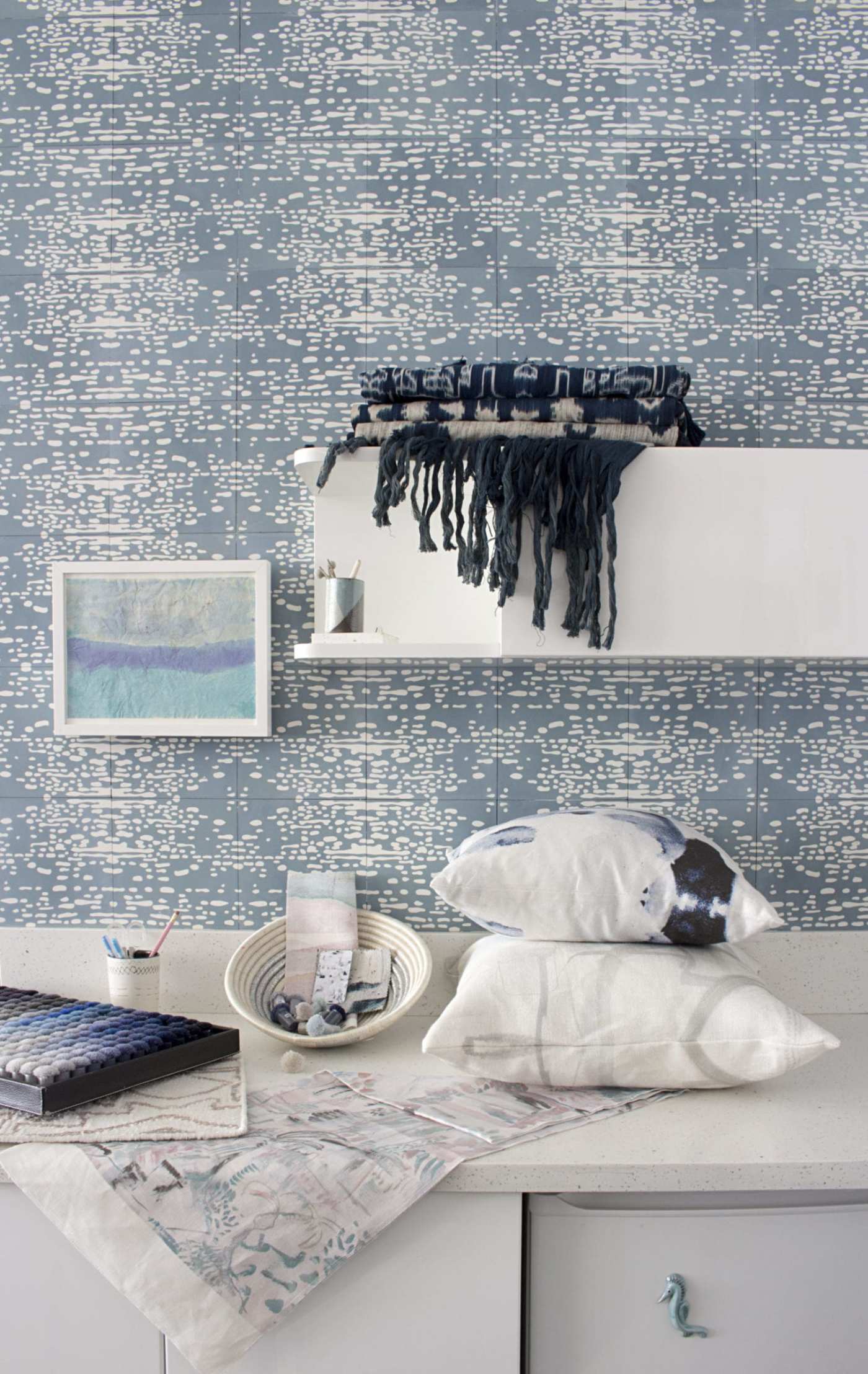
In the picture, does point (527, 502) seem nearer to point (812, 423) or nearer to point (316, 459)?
point (316, 459)

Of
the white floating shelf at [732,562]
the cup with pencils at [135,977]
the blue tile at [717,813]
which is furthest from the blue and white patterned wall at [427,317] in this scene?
the white floating shelf at [732,562]

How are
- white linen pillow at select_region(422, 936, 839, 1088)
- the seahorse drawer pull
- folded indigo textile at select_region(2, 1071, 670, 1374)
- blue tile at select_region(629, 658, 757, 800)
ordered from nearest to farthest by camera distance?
1. folded indigo textile at select_region(2, 1071, 670, 1374)
2. the seahorse drawer pull
3. white linen pillow at select_region(422, 936, 839, 1088)
4. blue tile at select_region(629, 658, 757, 800)

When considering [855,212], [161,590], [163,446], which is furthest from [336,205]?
[855,212]

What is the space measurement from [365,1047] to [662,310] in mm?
1378

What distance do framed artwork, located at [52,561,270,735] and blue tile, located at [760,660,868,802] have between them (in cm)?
91

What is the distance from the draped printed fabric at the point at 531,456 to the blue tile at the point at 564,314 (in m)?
0.28

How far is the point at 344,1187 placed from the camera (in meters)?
1.12

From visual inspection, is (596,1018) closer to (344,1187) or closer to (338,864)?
(344,1187)

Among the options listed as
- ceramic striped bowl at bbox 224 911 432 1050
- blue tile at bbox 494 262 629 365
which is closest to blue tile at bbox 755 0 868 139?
blue tile at bbox 494 262 629 365

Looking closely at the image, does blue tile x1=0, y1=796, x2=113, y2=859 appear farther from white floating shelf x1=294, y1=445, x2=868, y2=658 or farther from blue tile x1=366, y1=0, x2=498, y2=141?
blue tile x1=366, y1=0, x2=498, y2=141

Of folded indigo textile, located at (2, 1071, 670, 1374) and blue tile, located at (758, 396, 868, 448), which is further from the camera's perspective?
blue tile, located at (758, 396, 868, 448)

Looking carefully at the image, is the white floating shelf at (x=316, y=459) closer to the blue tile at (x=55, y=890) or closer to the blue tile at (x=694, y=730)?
the blue tile at (x=694, y=730)

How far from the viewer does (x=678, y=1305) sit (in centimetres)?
118

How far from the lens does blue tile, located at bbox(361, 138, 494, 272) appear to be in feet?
5.80
